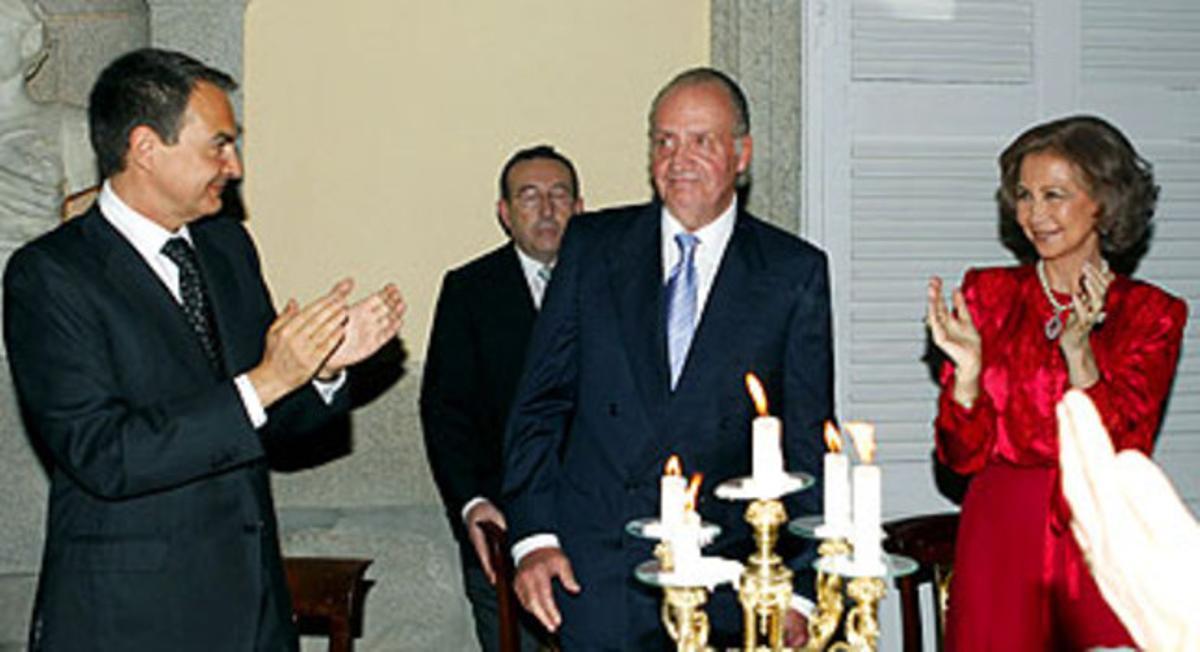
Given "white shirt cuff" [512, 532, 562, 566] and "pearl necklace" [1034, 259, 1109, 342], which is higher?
"pearl necklace" [1034, 259, 1109, 342]

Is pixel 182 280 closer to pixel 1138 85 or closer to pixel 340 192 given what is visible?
pixel 340 192

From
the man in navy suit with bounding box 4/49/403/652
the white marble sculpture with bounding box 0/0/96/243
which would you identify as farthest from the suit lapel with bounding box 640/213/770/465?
the white marble sculpture with bounding box 0/0/96/243

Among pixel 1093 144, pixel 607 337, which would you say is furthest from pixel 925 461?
pixel 607 337

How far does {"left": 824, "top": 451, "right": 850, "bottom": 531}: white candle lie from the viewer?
1873mm

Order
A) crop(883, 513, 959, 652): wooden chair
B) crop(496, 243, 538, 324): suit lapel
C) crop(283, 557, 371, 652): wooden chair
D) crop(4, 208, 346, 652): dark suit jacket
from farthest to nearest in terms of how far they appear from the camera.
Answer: crop(496, 243, 538, 324): suit lapel
crop(883, 513, 959, 652): wooden chair
crop(283, 557, 371, 652): wooden chair
crop(4, 208, 346, 652): dark suit jacket

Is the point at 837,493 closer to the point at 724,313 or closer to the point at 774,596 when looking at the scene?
the point at 774,596

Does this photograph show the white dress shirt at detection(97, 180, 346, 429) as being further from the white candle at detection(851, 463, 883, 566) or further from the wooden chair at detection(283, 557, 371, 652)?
the white candle at detection(851, 463, 883, 566)

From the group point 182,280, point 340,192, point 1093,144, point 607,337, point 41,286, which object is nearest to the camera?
point 41,286

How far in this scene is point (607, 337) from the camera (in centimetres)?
318

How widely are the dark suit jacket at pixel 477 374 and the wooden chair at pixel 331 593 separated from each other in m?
1.09

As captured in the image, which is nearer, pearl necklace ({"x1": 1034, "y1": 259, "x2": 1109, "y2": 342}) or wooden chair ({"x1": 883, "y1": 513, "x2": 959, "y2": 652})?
pearl necklace ({"x1": 1034, "y1": 259, "x2": 1109, "y2": 342})

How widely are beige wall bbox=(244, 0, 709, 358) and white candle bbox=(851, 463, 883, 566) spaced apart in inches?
127

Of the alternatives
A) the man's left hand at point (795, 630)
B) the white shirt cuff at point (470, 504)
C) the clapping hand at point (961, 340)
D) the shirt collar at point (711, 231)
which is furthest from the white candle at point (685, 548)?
the white shirt cuff at point (470, 504)

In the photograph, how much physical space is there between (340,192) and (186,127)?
2.13m
